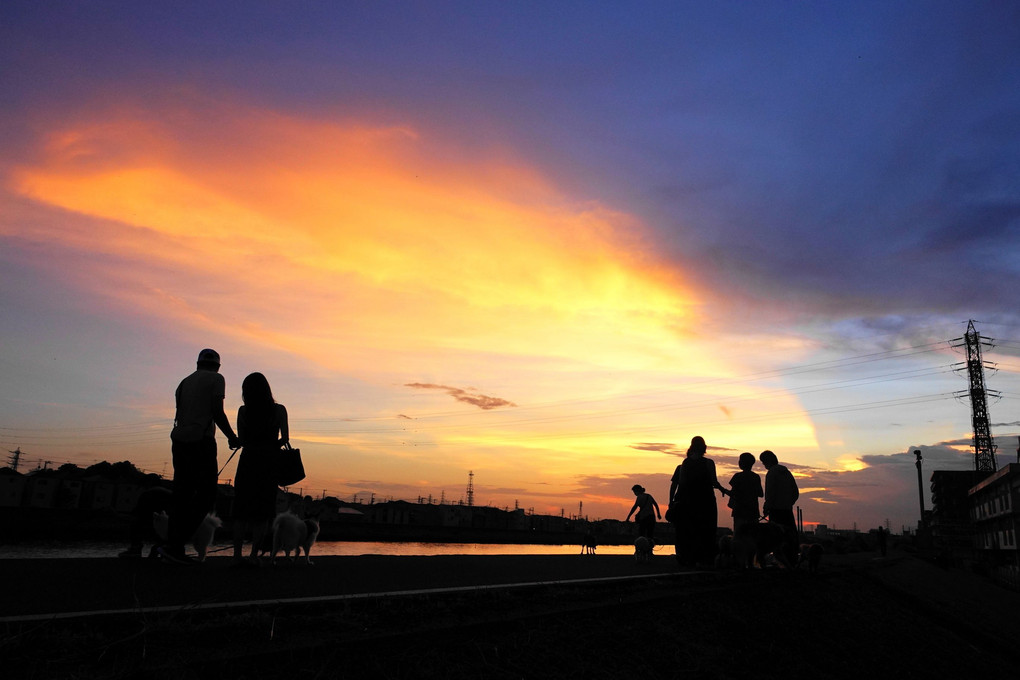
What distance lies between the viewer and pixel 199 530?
6355 mm

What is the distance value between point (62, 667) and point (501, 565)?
6590mm

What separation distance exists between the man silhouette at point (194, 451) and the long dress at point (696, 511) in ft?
26.0

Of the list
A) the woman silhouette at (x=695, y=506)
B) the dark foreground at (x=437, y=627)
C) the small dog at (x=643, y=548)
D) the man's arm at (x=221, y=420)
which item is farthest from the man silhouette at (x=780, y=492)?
the man's arm at (x=221, y=420)

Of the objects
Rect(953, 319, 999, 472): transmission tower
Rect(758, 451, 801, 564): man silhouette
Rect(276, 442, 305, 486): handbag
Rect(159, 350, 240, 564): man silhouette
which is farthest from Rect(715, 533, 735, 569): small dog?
Rect(953, 319, 999, 472): transmission tower

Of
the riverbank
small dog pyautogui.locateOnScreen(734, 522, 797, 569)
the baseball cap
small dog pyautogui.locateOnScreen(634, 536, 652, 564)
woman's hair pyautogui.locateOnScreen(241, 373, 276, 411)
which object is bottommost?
the riverbank

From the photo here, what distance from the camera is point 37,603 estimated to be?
11.6 ft

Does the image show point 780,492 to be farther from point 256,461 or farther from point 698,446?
point 256,461

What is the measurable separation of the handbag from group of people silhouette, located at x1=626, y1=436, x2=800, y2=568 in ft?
22.5

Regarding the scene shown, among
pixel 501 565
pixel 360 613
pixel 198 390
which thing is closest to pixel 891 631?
pixel 501 565

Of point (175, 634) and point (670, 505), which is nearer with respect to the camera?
point (175, 634)

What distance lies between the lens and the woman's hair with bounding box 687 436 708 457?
37.6ft

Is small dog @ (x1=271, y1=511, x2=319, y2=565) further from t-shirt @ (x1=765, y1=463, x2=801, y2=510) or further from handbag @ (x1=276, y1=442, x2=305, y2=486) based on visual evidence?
t-shirt @ (x1=765, y1=463, x2=801, y2=510)

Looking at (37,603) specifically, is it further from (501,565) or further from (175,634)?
(501,565)

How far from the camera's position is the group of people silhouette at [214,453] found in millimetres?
6105
